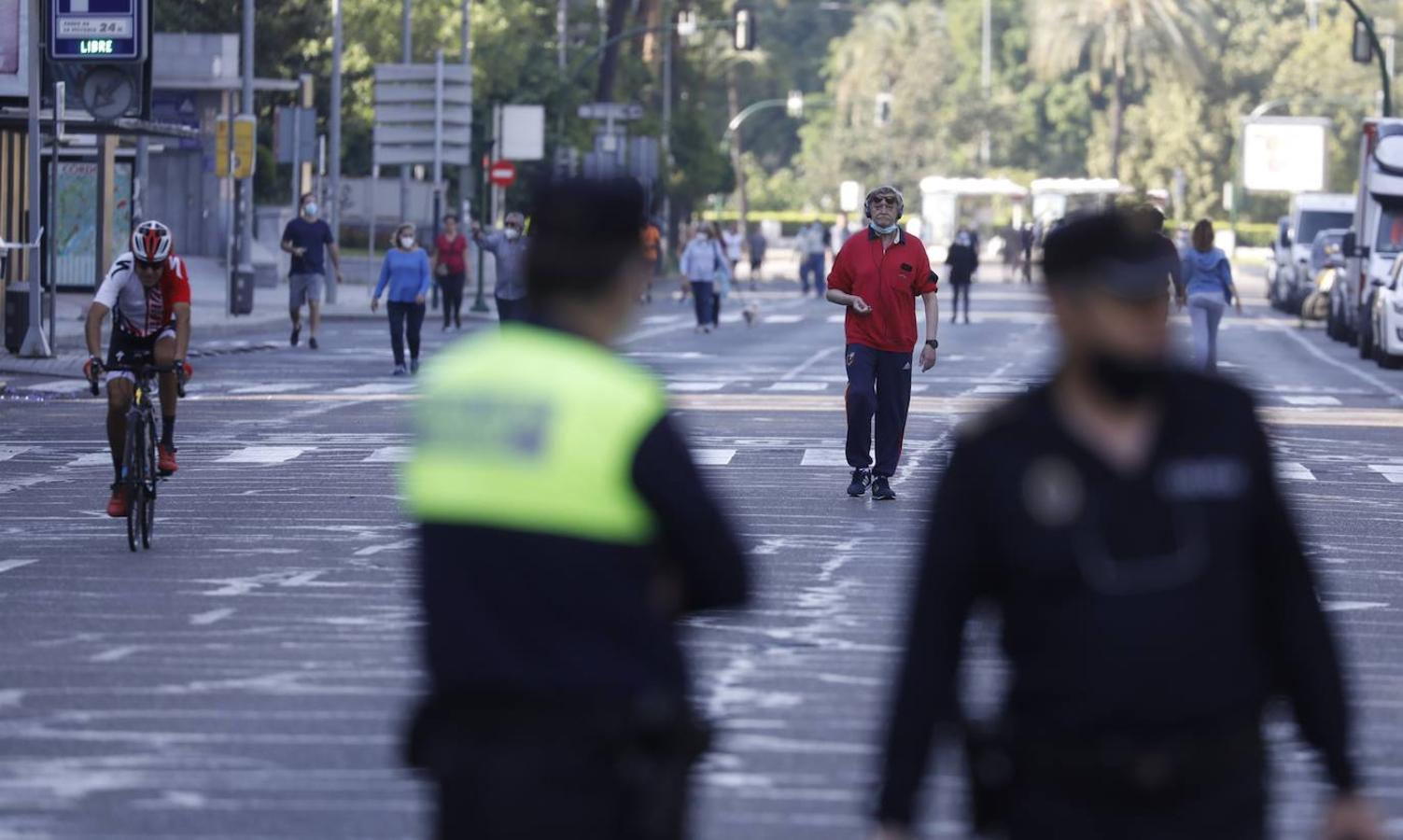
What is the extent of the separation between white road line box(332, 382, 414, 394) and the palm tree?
81305 mm

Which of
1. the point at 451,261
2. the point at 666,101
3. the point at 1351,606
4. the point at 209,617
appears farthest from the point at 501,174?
the point at 209,617

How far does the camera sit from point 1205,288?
23891 millimetres

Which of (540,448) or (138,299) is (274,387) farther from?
(540,448)

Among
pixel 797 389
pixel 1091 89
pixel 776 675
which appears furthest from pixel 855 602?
pixel 1091 89

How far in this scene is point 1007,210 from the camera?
116 m

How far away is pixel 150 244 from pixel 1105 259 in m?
10.6

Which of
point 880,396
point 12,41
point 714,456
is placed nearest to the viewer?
point 880,396

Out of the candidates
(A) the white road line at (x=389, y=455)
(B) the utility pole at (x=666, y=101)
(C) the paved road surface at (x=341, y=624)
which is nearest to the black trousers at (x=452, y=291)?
(C) the paved road surface at (x=341, y=624)

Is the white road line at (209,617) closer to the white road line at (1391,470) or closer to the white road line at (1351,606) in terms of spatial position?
the white road line at (1351,606)

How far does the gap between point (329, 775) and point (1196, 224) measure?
16537 millimetres

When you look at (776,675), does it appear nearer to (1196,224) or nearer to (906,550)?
(906,550)

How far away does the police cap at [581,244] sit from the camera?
4.29 m

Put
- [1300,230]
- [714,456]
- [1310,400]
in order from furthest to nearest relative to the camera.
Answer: [1300,230] < [1310,400] < [714,456]

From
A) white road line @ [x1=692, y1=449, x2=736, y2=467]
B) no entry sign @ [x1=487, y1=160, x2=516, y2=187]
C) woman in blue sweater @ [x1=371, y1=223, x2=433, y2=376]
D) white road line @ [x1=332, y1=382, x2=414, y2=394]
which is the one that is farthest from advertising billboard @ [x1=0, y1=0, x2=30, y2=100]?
no entry sign @ [x1=487, y1=160, x2=516, y2=187]
